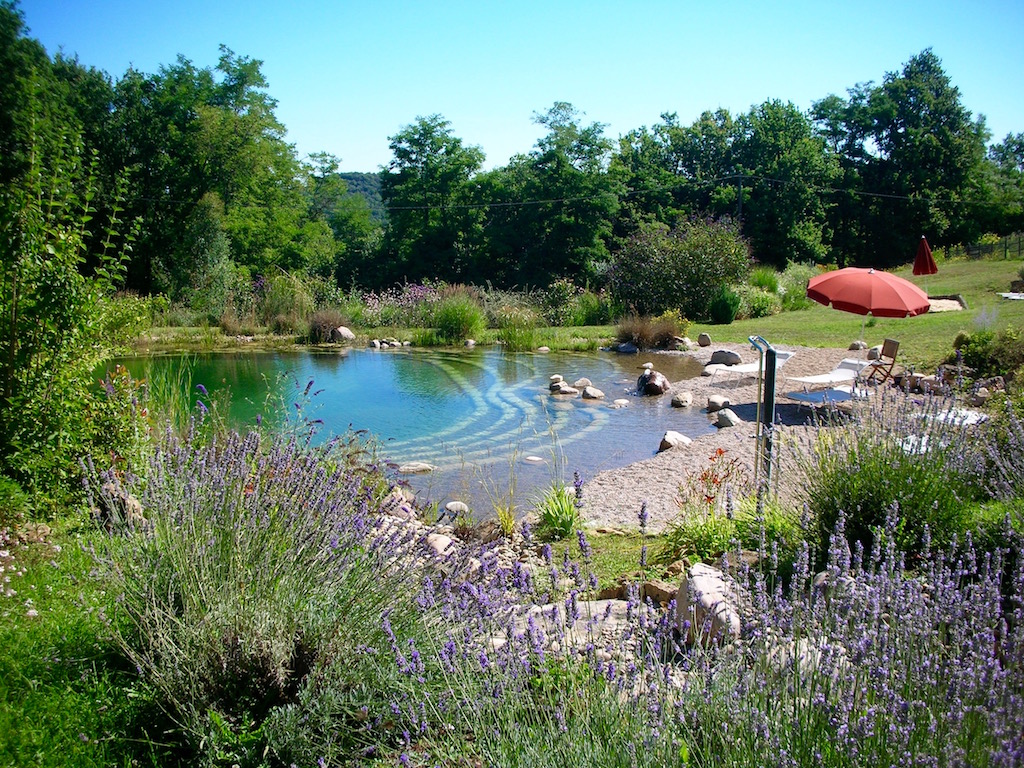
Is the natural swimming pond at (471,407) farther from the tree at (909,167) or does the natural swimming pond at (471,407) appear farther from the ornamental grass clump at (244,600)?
the tree at (909,167)

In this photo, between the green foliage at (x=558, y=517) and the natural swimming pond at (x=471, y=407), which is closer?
the green foliage at (x=558, y=517)

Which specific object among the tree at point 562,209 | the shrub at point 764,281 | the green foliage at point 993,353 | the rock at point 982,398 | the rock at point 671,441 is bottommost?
the rock at point 671,441

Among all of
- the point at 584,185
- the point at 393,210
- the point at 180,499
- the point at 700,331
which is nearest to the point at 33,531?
the point at 180,499

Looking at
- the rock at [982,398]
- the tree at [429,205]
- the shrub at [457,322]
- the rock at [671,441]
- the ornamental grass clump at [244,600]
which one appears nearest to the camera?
the ornamental grass clump at [244,600]

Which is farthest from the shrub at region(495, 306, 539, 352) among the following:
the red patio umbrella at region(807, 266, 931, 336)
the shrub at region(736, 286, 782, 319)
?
the red patio umbrella at region(807, 266, 931, 336)

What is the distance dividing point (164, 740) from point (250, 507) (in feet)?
2.99

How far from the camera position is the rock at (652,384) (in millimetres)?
12141

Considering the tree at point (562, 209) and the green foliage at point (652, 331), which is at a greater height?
the tree at point (562, 209)

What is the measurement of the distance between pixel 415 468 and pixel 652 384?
5574 millimetres

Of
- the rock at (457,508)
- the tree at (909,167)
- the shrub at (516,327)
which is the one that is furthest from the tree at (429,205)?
the rock at (457,508)

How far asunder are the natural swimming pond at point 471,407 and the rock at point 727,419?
0.18 metres

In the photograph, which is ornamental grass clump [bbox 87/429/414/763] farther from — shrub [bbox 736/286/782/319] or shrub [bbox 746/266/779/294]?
shrub [bbox 746/266/779/294]

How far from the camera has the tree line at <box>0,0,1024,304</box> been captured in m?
28.9

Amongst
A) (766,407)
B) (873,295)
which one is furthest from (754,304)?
(766,407)
